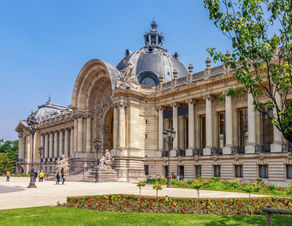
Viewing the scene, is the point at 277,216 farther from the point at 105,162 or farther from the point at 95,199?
the point at 105,162

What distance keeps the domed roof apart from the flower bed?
3681 centimetres

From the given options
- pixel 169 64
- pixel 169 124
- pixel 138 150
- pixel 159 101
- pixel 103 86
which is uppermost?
→ pixel 169 64

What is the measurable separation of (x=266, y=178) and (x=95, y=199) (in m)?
24.1

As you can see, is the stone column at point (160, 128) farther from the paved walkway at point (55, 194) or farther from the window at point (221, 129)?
the paved walkway at point (55, 194)

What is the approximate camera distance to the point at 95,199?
15.8 metres

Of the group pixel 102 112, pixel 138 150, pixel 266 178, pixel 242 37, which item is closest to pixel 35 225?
pixel 242 37

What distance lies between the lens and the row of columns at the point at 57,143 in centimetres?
6975

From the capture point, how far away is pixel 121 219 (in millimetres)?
11719

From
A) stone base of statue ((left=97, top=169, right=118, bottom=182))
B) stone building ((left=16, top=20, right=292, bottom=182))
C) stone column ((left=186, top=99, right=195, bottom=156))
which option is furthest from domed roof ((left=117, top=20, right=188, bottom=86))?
stone base of statue ((left=97, top=169, right=118, bottom=182))

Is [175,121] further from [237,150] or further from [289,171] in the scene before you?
[289,171]

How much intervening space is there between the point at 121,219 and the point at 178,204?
3434 mm

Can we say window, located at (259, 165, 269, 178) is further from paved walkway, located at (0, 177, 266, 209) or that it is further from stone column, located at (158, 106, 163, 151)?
stone column, located at (158, 106, 163, 151)

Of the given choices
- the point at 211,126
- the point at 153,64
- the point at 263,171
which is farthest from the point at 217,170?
the point at 153,64

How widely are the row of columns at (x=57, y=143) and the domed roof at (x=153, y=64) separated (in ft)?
67.4
